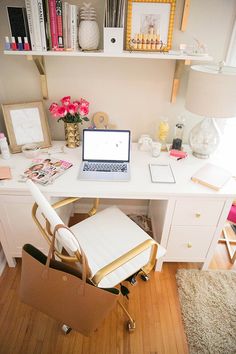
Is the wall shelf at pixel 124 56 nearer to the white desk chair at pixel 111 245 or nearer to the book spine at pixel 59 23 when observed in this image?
the book spine at pixel 59 23

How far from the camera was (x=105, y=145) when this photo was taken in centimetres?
169

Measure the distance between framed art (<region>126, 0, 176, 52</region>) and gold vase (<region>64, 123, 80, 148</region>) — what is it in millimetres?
653

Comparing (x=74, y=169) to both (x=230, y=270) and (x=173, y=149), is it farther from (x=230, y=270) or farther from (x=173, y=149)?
(x=230, y=270)

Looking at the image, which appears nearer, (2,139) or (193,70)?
(193,70)

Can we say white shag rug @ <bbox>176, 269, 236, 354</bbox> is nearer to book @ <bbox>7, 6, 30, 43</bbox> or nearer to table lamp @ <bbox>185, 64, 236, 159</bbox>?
table lamp @ <bbox>185, 64, 236, 159</bbox>

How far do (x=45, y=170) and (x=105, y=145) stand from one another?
17.5 inches

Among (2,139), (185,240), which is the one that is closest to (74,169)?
(2,139)

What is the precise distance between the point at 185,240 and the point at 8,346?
1.28 metres

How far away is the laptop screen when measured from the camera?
1.67 m

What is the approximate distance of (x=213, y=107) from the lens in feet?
4.79

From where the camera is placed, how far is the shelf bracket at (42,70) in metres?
1.54

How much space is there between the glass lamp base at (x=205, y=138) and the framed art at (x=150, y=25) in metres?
0.57

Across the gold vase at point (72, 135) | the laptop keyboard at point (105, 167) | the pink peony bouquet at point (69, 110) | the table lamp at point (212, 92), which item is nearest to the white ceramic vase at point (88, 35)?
the pink peony bouquet at point (69, 110)

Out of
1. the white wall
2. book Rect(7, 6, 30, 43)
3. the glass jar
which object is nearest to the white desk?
the glass jar
